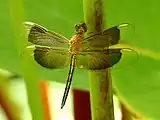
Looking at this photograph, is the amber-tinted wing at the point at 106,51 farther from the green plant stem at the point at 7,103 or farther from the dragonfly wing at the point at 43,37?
the green plant stem at the point at 7,103

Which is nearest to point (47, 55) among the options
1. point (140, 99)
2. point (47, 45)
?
point (47, 45)

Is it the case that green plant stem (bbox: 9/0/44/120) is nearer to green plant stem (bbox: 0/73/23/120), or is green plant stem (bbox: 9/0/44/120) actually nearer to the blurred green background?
the blurred green background

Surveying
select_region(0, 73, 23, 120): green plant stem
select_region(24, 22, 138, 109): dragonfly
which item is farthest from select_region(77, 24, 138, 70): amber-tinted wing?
select_region(0, 73, 23, 120): green plant stem

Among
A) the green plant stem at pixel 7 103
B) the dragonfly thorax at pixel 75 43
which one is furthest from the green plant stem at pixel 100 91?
the green plant stem at pixel 7 103

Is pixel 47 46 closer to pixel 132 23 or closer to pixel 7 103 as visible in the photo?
pixel 132 23

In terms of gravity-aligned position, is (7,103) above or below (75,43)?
below

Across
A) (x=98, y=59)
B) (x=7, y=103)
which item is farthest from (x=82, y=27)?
(x=7, y=103)

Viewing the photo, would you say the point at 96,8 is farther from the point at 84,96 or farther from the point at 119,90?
the point at 84,96
